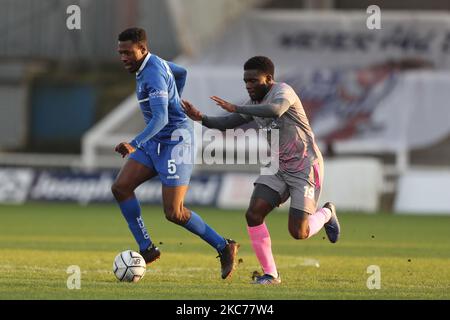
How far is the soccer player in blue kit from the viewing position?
1190 centimetres

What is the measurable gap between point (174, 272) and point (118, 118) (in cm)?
2012

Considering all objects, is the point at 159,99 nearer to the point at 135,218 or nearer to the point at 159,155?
the point at 159,155

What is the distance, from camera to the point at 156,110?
1173 cm

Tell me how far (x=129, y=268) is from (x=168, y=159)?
1.23 meters

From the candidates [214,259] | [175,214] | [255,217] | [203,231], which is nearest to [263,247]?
[255,217]

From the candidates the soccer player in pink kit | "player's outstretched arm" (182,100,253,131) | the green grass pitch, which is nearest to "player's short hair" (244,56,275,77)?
the soccer player in pink kit

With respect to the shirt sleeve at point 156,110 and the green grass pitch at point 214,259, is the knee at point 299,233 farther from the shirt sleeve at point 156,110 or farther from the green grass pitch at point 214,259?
the shirt sleeve at point 156,110

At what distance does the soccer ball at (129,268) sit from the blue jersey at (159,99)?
110 centimetres

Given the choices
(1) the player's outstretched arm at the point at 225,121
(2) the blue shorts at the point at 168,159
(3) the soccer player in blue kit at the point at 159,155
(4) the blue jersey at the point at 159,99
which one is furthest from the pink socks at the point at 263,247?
(4) the blue jersey at the point at 159,99

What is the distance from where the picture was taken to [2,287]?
10.9m

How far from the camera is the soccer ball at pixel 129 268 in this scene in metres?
11.7

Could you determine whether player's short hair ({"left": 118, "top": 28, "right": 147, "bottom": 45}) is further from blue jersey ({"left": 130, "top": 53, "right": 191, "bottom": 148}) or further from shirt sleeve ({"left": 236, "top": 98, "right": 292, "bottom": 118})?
shirt sleeve ({"left": 236, "top": 98, "right": 292, "bottom": 118})
